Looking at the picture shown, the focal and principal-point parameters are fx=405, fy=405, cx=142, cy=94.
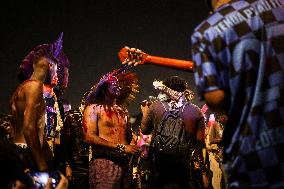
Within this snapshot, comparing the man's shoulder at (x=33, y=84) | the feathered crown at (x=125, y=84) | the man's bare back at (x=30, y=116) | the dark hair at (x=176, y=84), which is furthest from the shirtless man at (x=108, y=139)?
the man's shoulder at (x=33, y=84)

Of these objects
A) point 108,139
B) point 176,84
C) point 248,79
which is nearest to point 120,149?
point 108,139

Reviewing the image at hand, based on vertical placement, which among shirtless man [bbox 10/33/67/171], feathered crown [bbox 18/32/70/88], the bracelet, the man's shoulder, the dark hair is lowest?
the bracelet

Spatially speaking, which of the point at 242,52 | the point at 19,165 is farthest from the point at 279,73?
the point at 19,165

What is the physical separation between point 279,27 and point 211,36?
1.13 feet

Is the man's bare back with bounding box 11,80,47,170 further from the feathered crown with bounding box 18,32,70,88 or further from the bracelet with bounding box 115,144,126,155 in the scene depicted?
the bracelet with bounding box 115,144,126,155

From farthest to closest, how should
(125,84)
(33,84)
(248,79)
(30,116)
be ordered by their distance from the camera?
(125,84) → (33,84) → (30,116) → (248,79)

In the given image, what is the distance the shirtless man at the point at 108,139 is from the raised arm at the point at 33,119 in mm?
1703

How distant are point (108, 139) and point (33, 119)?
1.93 metres

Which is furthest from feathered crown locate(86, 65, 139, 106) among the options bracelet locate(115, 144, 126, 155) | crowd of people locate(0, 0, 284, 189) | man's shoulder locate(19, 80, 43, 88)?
man's shoulder locate(19, 80, 43, 88)

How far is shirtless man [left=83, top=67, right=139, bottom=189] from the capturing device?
5.70m

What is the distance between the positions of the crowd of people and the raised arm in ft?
0.03

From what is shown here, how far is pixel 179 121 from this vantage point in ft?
20.9

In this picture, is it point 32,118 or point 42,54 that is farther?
point 42,54

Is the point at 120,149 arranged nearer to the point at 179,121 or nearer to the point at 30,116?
the point at 179,121
